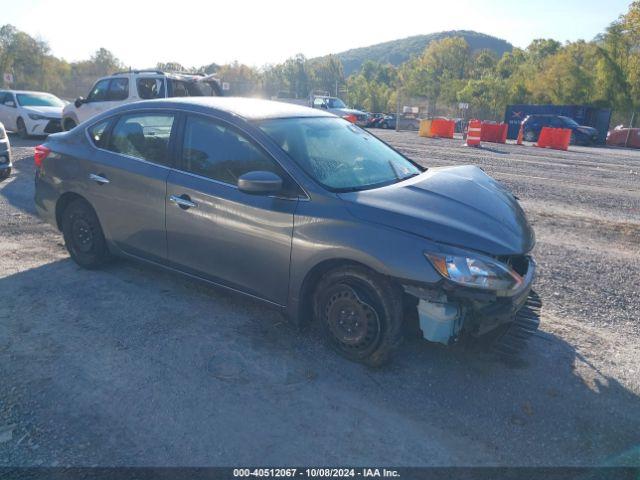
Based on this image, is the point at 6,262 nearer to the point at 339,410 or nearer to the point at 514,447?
the point at 339,410

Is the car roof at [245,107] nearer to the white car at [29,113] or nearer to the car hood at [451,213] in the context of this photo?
the car hood at [451,213]

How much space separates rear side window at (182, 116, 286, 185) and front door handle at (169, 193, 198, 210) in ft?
0.72

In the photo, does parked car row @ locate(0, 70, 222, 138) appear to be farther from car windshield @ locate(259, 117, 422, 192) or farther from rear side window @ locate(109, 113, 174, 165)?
car windshield @ locate(259, 117, 422, 192)

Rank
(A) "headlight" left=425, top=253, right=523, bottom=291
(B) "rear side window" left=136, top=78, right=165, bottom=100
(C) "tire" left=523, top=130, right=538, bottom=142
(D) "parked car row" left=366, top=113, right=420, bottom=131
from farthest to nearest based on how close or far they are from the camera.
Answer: (D) "parked car row" left=366, top=113, right=420, bottom=131
(C) "tire" left=523, top=130, right=538, bottom=142
(B) "rear side window" left=136, top=78, right=165, bottom=100
(A) "headlight" left=425, top=253, right=523, bottom=291

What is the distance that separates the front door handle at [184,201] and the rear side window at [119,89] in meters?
9.78

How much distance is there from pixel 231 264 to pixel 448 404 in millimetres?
1834

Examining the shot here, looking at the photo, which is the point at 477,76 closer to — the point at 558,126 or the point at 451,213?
the point at 558,126

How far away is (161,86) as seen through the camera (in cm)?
1189

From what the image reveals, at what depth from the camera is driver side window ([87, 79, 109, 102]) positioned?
41.6 feet

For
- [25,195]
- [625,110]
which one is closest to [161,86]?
[25,195]

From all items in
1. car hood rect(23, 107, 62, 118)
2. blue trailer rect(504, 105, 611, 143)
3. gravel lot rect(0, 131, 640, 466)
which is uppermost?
blue trailer rect(504, 105, 611, 143)

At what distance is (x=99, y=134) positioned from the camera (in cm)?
467

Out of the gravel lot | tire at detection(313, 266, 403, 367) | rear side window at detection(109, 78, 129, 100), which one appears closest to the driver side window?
rear side window at detection(109, 78, 129, 100)

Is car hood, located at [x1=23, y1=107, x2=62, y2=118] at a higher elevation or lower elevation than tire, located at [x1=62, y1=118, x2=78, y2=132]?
higher
